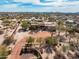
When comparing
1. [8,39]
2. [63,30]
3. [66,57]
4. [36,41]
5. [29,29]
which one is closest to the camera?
[66,57]

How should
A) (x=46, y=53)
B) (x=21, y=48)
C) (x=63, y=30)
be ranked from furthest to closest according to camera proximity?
(x=63, y=30)
(x=21, y=48)
(x=46, y=53)

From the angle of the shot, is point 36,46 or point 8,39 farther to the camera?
point 8,39

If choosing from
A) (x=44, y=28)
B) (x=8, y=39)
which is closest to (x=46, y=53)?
(x=8, y=39)

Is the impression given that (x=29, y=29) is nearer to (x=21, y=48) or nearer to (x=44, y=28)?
(x=44, y=28)

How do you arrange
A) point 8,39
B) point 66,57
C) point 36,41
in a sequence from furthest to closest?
1. point 8,39
2. point 36,41
3. point 66,57

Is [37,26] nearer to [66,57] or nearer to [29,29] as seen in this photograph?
[29,29]

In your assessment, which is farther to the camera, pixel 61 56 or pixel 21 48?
pixel 21 48

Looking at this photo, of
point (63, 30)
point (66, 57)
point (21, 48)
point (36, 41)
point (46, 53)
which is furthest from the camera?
point (63, 30)

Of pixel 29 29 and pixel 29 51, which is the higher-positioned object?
pixel 29 51

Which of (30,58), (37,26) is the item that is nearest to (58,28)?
(37,26)
